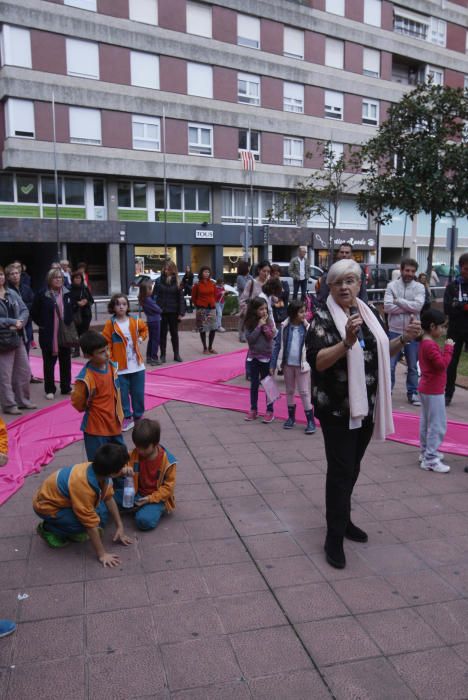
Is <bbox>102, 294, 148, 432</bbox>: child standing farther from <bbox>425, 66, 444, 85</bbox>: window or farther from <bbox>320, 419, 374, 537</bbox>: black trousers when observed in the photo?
<bbox>425, 66, 444, 85</bbox>: window

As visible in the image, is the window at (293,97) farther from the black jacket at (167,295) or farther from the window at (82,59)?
the black jacket at (167,295)

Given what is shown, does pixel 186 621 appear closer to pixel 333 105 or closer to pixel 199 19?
pixel 199 19

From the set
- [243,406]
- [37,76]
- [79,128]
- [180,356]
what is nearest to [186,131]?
[79,128]

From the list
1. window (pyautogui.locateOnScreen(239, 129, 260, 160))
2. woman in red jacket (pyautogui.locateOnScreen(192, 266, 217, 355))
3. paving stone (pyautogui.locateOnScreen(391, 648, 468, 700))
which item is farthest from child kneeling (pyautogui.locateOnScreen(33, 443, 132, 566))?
window (pyautogui.locateOnScreen(239, 129, 260, 160))

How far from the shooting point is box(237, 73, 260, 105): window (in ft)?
107

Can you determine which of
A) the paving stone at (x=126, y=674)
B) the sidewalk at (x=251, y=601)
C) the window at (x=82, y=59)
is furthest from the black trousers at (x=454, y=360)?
the window at (x=82, y=59)

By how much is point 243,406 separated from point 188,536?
3.80 meters

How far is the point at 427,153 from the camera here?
14.1 meters

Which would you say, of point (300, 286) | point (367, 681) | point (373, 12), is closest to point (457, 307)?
point (367, 681)

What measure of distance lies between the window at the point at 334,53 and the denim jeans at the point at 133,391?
112ft

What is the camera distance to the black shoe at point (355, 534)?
4.08 metres

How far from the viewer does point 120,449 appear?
3742 millimetres

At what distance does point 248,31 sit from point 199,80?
4.30 m

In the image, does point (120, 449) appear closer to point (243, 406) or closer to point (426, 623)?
point (426, 623)
